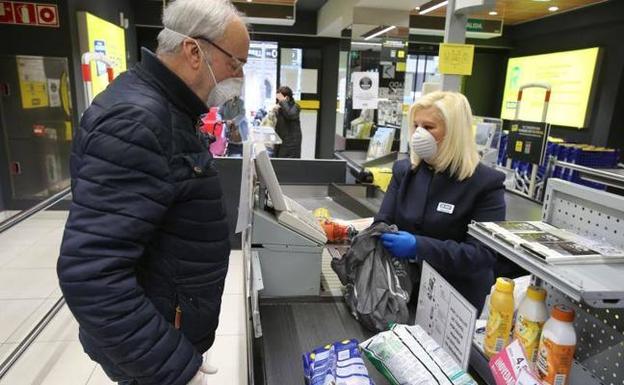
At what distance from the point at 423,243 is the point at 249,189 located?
0.62m

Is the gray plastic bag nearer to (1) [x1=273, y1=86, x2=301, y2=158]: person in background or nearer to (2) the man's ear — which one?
(2) the man's ear

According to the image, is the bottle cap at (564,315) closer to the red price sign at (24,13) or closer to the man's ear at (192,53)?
the man's ear at (192,53)

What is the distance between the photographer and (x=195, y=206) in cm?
94

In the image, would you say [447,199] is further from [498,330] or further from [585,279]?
[585,279]

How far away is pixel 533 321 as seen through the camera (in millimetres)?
942

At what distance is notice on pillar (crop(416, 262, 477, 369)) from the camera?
969 millimetres

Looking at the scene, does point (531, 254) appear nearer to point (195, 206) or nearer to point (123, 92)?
point (195, 206)

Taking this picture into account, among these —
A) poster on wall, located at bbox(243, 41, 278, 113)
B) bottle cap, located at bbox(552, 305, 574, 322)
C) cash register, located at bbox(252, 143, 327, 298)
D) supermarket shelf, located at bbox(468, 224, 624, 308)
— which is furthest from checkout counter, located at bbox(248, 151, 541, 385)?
poster on wall, located at bbox(243, 41, 278, 113)

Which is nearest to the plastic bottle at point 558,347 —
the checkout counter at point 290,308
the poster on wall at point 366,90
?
the checkout counter at point 290,308

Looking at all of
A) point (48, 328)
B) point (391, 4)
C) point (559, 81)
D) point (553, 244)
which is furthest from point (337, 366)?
point (559, 81)

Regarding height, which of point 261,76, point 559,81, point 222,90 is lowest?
point 222,90

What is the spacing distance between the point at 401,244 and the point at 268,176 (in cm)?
52

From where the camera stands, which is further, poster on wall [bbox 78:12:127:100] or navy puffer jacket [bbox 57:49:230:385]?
poster on wall [bbox 78:12:127:100]

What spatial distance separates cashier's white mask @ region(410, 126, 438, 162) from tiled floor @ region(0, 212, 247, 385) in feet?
5.47
